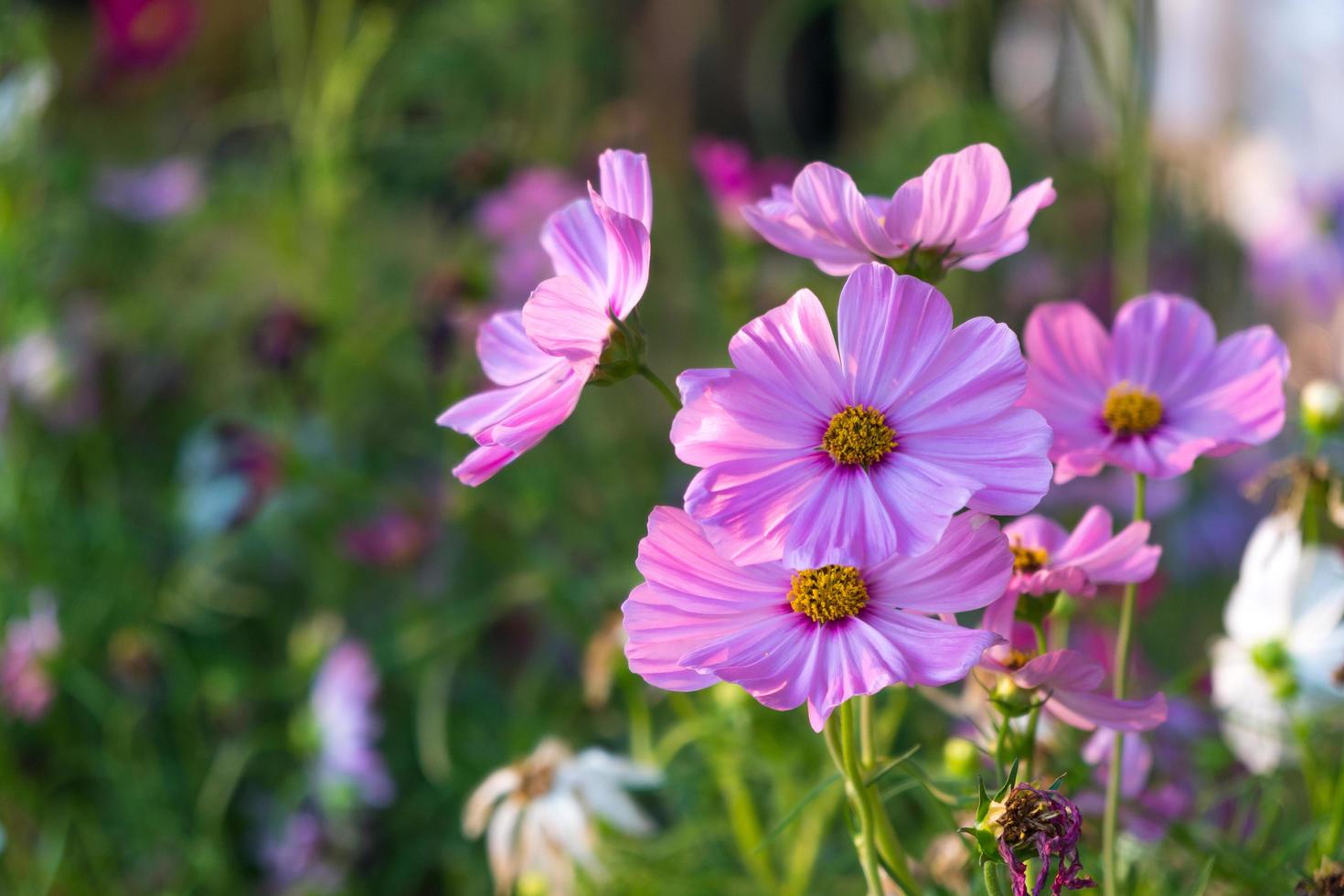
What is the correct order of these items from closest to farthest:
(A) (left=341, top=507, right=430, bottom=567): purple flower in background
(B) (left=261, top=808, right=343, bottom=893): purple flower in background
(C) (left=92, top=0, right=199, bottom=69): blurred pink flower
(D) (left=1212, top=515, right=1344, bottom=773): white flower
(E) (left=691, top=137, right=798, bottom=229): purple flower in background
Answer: (D) (left=1212, top=515, right=1344, bottom=773): white flower, (E) (left=691, top=137, right=798, bottom=229): purple flower in background, (B) (left=261, top=808, right=343, bottom=893): purple flower in background, (A) (left=341, top=507, right=430, bottom=567): purple flower in background, (C) (left=92, top=0, right=199, bottom=69): blurred pink flower

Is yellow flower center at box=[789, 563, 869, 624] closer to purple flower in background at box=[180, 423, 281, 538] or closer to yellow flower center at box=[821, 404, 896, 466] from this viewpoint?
yellow flower center at box=[821, 404, 896, 466]

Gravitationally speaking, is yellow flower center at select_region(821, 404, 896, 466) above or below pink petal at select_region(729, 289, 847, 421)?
below

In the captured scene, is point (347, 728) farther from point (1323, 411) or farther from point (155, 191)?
point (155, 191)

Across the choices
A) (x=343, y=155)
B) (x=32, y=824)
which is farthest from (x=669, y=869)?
(x=343, y=155)

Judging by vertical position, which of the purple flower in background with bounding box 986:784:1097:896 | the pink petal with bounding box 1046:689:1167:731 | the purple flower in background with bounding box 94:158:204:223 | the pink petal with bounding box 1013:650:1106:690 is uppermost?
the pink petal with bounding box 1013:650:1106:690

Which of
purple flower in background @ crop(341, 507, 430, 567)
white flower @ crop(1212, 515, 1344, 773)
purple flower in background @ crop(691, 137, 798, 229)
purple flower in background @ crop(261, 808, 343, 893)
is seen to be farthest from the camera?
purple flower in background @ crop(341, 507, 430, 567)

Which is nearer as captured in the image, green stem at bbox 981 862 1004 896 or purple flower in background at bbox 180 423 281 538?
green stem at bbox 981 862 1004 896

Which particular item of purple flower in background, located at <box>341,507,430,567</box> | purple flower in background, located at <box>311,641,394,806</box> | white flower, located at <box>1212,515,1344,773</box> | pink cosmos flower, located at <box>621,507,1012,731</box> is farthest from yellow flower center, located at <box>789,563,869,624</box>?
purple flower in background, located at <box>341,507,430,567</box>
